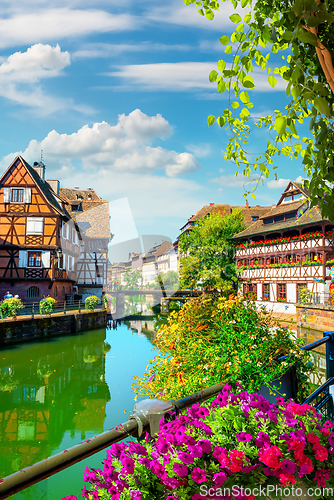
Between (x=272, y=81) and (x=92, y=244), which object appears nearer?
(x=272, y=81)

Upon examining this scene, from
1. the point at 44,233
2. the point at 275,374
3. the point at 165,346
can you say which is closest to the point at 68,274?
the point at 44,233

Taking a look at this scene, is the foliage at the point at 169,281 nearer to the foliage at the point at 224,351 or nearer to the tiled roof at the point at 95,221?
the tiled roof at the point at 95,221

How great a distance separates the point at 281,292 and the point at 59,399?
2109cm

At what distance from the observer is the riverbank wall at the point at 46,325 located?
1920 centimetres

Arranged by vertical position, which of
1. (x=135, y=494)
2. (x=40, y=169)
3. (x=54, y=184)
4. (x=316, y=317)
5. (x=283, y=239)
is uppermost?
(x=40, y=169)

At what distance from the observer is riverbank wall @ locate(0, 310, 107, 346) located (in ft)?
63.0

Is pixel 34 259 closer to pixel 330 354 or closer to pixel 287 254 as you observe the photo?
pixel 287 254

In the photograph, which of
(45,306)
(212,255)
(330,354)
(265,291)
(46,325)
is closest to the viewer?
(330,354)

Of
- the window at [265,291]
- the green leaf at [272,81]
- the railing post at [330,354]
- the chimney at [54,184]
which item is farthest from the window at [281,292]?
the green leaf at [272,81]

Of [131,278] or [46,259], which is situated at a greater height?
[46,259]

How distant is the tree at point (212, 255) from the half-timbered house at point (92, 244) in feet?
29.0

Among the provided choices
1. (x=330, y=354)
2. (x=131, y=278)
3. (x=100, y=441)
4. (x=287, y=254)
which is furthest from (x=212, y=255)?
Result: (x=131, y=278)

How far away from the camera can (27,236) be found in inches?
1037

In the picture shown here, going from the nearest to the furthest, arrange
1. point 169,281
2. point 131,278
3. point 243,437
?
point 243,437, point 169,281, point 131,278
